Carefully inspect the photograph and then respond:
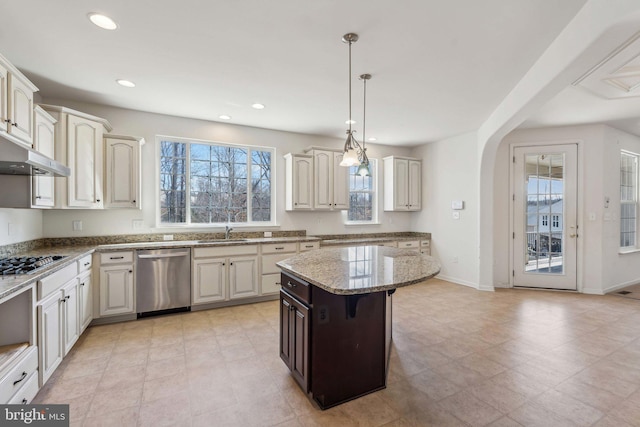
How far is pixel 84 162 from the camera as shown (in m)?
3.27

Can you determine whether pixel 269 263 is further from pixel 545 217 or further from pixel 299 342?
pixel 545 217

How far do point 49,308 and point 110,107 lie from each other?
8.92ft

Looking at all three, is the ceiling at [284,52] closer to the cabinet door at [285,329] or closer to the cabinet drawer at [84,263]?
the cabinet drawer at [84,263]

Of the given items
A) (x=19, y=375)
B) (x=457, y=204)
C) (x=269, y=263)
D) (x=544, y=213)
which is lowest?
(x=19, y=375)

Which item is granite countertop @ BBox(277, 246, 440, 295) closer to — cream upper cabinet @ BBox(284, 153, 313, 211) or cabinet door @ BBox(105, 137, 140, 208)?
cream upper cabinet @ BBox(284, 153, 313, 211)

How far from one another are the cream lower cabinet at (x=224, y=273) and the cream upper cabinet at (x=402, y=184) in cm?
285

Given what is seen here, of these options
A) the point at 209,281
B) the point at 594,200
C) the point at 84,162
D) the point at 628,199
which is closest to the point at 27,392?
the point at 209,281

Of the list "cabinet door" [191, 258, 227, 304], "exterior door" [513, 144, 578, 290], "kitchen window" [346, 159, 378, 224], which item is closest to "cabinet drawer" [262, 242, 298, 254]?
"cabinet door" [191, 258, 227, 304]

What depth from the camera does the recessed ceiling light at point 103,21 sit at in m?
2.04

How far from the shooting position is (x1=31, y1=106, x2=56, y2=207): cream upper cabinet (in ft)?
8.82

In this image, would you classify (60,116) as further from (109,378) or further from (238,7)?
(109,378)

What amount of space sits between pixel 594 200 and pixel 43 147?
7.01 metres

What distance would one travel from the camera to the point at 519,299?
4.25 metres

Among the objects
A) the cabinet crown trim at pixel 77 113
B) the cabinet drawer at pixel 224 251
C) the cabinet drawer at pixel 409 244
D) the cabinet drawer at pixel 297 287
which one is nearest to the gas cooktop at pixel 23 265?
the cabinet drawer at pixel 224 251
